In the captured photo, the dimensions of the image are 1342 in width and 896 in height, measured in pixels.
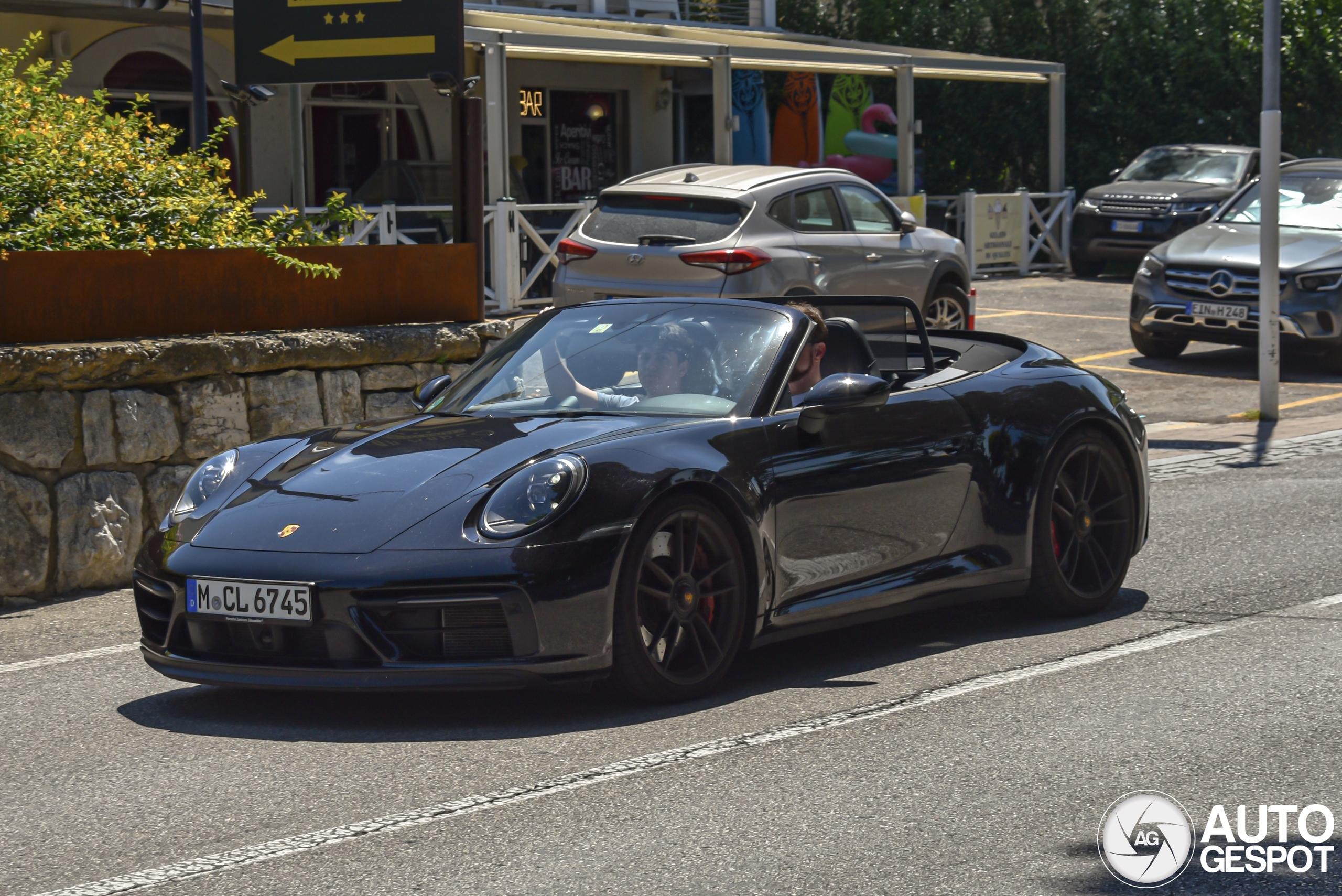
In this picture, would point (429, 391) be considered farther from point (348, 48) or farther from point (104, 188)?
point (348, 48)

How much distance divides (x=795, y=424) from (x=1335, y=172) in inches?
498

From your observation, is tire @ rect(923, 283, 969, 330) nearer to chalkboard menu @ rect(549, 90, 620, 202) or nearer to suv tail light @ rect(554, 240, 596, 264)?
suv tail light @ rect(554, 240, 596, 264)

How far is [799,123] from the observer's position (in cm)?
2805

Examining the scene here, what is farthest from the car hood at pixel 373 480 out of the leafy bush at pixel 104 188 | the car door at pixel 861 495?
the leafy bush at pixel 104 188

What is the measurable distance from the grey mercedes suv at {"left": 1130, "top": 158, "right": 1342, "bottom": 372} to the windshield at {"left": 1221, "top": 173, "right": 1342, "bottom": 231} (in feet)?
0.03

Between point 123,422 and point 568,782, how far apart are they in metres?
4.03

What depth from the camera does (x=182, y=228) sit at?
879 centimetres

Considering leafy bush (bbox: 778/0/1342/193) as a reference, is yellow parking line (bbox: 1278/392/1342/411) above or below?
below

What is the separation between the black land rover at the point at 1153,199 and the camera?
75.0 ft

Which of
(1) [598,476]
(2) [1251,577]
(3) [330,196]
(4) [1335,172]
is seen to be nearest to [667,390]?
(1) [598,476]

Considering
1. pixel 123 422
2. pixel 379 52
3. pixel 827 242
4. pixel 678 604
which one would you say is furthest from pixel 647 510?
pixel 827 242

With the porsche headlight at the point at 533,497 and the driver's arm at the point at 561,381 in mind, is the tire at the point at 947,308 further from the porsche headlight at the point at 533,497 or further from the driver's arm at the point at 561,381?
the porsche headlight at the point at 533,497

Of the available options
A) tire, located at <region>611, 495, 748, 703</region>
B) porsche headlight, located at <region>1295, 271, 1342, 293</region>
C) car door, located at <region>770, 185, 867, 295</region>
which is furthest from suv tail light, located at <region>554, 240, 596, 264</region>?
tire, located at <region>611, 495, 748, 703</region>

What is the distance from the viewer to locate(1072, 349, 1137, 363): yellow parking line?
16.3 meters
